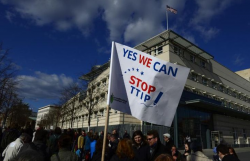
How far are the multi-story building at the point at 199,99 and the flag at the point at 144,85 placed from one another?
16.7m

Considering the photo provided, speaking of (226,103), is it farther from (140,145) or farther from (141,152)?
(141,152)

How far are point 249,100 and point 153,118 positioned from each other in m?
56.4

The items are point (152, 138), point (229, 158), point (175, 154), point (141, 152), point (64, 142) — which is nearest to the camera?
point (64, 142)

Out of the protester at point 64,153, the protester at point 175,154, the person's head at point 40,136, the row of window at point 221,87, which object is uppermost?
the row of window at point 221,87

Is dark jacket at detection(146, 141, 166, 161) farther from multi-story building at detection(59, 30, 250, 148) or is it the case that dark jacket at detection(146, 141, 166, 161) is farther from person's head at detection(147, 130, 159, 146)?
multi-story building at detection(59, 30, 250, 148)

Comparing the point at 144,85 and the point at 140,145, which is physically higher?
the point at 144,85

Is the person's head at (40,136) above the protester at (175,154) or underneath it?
above

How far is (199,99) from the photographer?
78.0 feet

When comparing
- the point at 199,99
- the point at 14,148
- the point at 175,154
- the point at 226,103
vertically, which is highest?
the point at 226,103

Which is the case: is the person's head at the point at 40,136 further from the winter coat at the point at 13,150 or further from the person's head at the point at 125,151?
the person's head at the point at 125,151

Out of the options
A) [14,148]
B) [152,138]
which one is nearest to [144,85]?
[152,138]

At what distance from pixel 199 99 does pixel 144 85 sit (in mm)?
21106

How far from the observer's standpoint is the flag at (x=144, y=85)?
14.5 feet

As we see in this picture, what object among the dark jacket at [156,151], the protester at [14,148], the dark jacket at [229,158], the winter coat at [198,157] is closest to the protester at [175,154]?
the winter coat at [198,157]
